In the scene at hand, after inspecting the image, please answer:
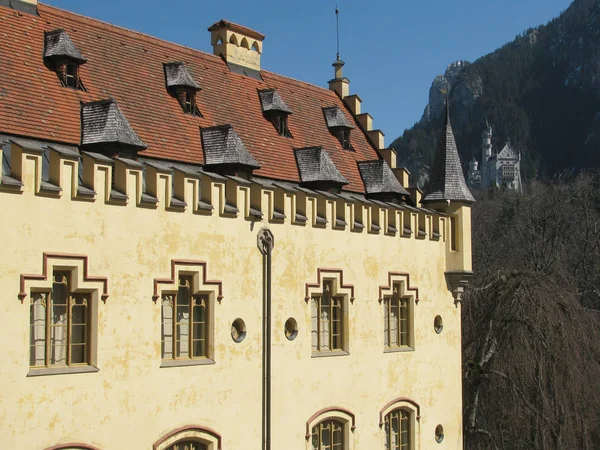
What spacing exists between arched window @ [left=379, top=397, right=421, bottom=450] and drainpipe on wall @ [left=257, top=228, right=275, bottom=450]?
4705 millimetres

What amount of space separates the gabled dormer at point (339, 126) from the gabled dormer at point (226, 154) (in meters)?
6.31

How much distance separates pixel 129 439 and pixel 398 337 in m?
10.3

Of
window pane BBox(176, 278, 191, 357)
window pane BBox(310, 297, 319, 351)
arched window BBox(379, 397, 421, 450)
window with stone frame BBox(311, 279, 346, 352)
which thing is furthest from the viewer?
arched window BBox(379, 397, 421, 450)

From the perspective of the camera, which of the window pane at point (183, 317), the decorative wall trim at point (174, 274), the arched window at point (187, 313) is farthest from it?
the window pane at point (183, 317)

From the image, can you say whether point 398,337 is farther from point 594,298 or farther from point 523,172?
point 523,172

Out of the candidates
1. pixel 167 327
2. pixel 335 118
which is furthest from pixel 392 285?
pixel 167 327

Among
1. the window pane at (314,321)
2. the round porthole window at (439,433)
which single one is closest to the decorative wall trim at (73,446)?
the window pane at (314,321)

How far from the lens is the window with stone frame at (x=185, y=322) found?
Result: 18625 millimetres

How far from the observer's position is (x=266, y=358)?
20.7 meters

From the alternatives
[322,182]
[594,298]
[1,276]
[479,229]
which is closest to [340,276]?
[322,182]

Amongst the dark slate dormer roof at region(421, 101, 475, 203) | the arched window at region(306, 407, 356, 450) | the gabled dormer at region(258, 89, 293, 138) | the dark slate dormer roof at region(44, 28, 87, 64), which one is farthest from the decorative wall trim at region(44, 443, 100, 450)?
the dark slate dormer roof at region(421, 101, 475, 203)

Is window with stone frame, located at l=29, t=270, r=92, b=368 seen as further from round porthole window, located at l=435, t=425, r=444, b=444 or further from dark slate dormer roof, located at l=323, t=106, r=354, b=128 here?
round porthole window, located at l=435, t=425, r=444, b=444

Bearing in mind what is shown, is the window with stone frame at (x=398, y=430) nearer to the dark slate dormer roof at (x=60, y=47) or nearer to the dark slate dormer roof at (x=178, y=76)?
the dark slate dormer roof at (x=178, y=76)

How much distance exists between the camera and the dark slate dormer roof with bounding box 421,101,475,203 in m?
27.6
